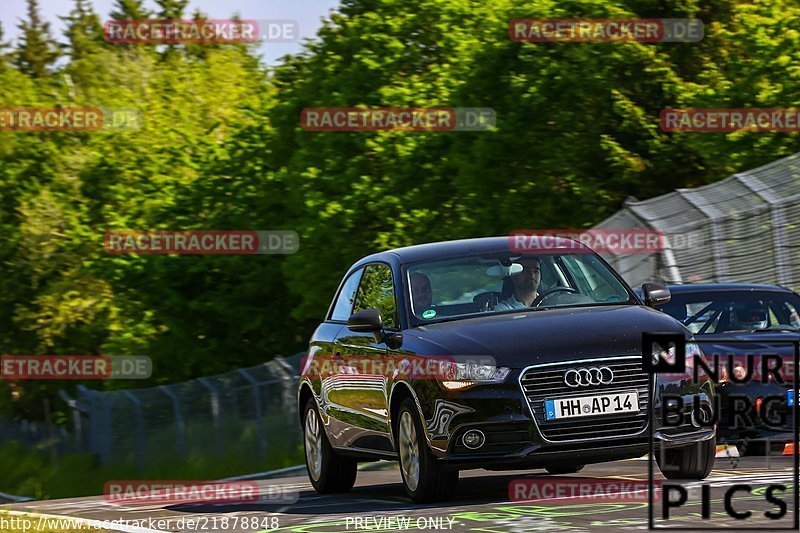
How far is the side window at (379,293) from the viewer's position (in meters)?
12.1

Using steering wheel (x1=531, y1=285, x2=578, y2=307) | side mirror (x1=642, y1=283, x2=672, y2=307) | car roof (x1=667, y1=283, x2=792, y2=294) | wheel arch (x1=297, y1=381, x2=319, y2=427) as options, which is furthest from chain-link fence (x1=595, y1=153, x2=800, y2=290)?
steering wheel (x1=531, y1=285, x2=578, y2=307)

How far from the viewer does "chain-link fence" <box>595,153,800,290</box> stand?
2214 cm

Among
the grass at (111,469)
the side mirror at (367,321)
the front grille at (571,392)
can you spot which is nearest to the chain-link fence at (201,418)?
the grass at (111,469)

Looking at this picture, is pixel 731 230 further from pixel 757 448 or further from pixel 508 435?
pixel 508 435

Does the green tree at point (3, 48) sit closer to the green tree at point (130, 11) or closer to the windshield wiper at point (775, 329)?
the green tree at point (130, 11)

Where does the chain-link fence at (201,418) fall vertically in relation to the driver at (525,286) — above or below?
below

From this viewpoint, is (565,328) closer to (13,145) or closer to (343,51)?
(343,51)

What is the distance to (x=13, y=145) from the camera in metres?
73.2

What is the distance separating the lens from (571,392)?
10445 millimetres

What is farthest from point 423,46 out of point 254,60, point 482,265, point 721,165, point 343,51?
point 482,265

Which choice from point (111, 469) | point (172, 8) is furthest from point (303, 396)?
point (172, 8)

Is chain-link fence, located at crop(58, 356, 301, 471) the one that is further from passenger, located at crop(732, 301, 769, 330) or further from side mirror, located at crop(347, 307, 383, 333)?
side mirror, located at crop(347, 307, 383, 333)

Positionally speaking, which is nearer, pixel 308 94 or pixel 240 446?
pixel 240 446

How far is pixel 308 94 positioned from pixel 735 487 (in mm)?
43765
